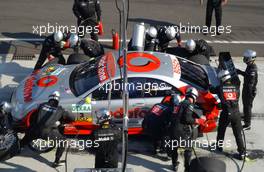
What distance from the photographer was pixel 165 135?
8758 millimetres

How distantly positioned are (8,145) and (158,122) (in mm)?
2542

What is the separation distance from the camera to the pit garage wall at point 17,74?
11.2m

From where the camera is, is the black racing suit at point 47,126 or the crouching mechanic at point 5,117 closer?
the black racing suit at point 47,126

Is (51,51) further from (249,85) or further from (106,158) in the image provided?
(249,85)

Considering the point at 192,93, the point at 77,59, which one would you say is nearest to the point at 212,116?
the point at 192,93

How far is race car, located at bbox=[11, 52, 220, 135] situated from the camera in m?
9.28

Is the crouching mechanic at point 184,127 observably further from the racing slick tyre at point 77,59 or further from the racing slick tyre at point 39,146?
the racing slick tyre at point 77,59

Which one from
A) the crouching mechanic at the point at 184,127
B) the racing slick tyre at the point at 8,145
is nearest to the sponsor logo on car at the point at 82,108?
the racing slick tyre at the point at 8,145

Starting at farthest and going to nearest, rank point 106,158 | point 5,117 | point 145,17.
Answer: point 145,17, point 5,117, point 106,158

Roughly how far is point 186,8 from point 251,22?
228 cm

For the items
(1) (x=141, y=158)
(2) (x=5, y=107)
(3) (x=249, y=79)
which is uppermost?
(3) (x=249, y=79)

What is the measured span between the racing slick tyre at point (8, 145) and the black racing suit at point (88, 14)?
5213mm

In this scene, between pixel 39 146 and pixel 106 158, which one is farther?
pixel 39 146

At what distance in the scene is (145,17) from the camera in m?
16.2
